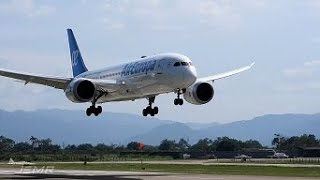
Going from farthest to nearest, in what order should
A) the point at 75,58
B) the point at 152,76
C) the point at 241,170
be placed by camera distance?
the point at 75,58 → the point at 241,170 → the point at 152,76

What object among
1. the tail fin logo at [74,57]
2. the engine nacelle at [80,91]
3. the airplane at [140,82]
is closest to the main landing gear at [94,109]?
the airplane at [140,82]

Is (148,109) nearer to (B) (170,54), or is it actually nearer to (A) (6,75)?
(B) (170,54)

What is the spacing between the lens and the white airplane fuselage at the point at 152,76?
58.9m

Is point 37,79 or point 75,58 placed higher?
point 75,58

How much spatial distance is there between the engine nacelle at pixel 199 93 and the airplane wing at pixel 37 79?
12.6 meters

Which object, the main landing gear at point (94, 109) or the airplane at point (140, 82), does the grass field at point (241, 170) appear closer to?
the airplane at point (140, 82)

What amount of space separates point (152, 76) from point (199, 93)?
6.24 metres

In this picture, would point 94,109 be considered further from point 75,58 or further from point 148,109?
point 75,58

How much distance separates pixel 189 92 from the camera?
6469 cm

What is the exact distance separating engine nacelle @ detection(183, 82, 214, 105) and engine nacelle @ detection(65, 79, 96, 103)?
31.1 ft

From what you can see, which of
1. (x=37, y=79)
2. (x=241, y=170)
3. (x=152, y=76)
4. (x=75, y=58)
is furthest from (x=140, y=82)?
(x=75, y=58)

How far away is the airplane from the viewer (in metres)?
59.4

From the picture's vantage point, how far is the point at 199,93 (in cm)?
6462

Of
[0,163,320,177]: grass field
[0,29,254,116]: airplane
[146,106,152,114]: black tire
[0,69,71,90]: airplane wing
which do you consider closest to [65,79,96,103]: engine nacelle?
[0,29,254,116]: airplane
